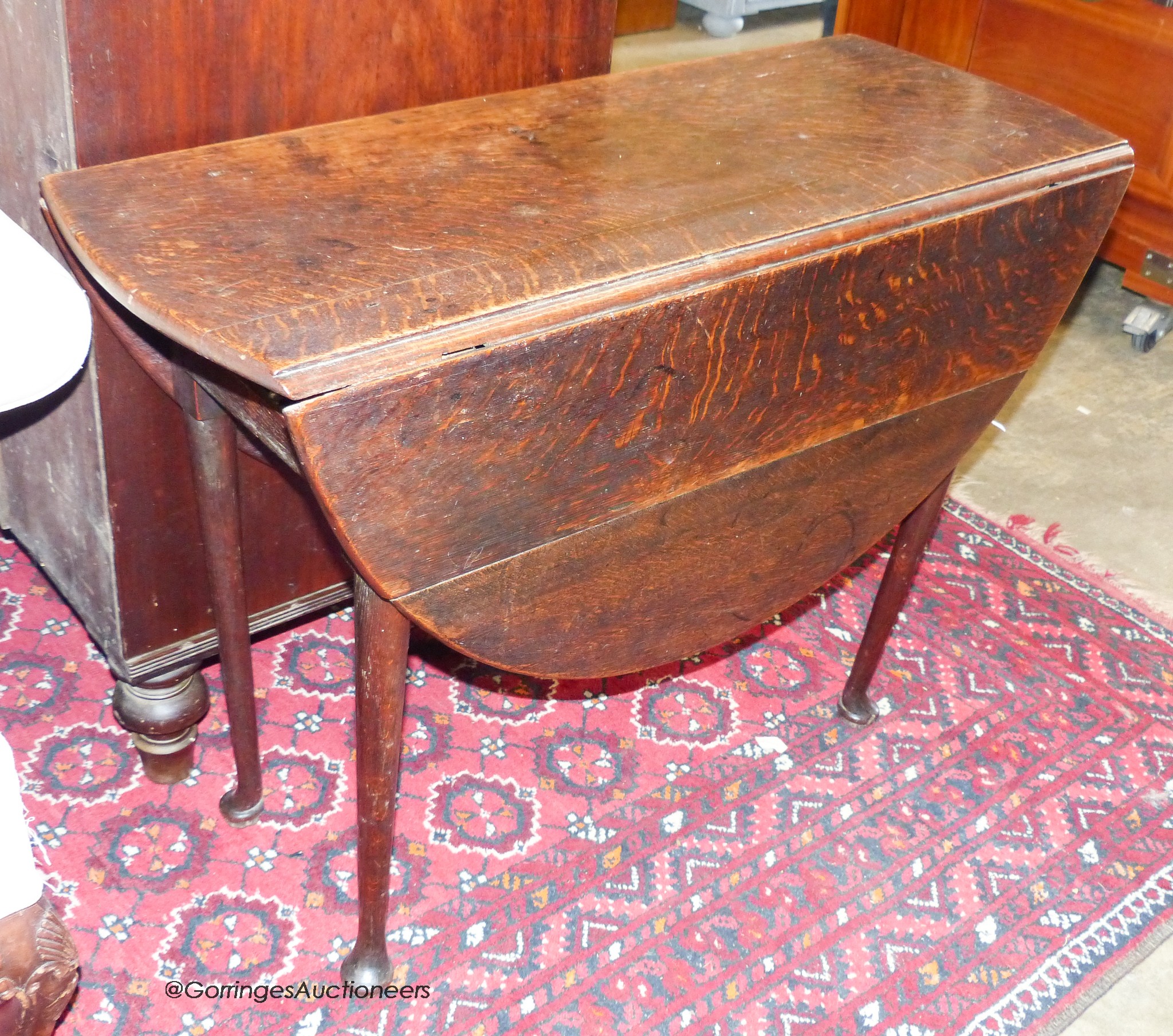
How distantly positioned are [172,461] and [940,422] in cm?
89

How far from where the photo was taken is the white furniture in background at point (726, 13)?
15.5 feet

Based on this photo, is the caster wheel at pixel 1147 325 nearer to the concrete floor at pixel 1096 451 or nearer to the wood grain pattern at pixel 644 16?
the concrete floor at pixel 1096 451

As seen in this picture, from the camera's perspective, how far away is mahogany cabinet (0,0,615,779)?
1.24 m

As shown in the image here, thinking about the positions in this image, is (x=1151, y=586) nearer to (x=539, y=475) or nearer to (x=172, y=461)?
(x=539, y=475)

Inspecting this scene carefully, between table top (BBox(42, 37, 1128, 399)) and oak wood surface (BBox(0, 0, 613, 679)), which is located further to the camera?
oak wood surface (BBox(0, 0, 613, 679))

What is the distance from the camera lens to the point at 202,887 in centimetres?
158

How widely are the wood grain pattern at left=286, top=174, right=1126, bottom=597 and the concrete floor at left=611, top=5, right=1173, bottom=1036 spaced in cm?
96

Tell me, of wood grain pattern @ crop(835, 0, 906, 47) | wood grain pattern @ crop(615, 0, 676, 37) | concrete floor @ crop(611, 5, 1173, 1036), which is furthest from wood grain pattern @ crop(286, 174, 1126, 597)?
wood grain pattern @ crop(615, 0, 676, 37)

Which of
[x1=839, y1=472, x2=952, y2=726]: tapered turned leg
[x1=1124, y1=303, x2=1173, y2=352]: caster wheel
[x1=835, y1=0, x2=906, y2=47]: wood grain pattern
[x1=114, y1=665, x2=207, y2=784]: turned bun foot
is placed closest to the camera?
[x1=114, y1=665, x2=207, y2=784]: turned bun foot

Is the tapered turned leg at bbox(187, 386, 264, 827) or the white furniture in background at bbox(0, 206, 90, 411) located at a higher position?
the white furniture in background at bbox(0, 206, 90, 411)

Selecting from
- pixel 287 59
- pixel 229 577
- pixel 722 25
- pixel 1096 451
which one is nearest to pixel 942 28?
pixel 1096 451

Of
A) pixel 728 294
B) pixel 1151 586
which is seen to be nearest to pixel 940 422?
pixel 728 294

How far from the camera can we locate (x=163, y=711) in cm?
161

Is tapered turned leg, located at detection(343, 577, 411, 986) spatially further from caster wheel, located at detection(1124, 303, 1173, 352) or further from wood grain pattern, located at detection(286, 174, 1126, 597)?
caster wheel, located at detection(1124, 303, 1173, 352)
